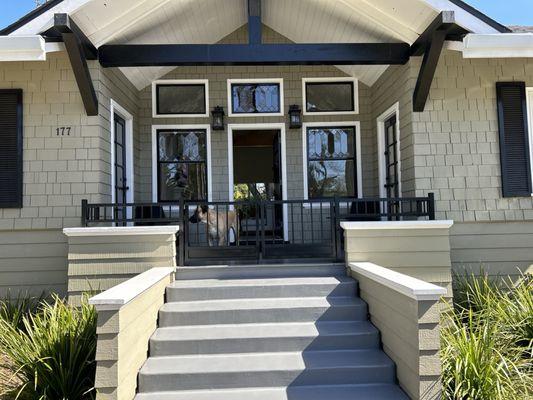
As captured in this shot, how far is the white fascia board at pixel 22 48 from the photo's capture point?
14.7 ft

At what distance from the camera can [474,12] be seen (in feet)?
15.6

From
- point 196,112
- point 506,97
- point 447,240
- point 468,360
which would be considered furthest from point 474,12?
point 196,112

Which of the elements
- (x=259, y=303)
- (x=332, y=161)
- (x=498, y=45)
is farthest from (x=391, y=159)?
(x=259, y=303)

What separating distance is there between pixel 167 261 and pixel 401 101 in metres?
3.56

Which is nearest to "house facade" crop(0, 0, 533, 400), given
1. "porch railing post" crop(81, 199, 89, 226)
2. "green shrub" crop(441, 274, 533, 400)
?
"porch railing post" crop(81, 199, 89, 226)

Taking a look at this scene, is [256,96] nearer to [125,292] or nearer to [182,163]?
[182,163]

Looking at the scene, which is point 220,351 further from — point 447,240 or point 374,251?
point 447,240

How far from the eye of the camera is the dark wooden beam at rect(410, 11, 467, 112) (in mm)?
4570

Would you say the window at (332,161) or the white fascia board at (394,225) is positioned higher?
the window at (332,161)

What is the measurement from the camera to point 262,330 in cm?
383

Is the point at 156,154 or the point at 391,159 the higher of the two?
the point at 156,154

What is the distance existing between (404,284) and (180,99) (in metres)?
5.05

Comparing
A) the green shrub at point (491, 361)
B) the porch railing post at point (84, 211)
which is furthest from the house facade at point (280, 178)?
the green shrub at point (491, 361)

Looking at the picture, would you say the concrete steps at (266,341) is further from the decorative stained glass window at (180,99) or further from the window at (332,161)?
the decorative stained glass window at (180,99)
